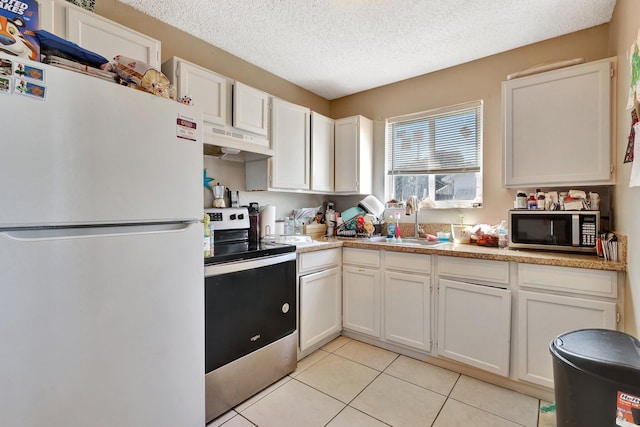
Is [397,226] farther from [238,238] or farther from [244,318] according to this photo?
[244,318]

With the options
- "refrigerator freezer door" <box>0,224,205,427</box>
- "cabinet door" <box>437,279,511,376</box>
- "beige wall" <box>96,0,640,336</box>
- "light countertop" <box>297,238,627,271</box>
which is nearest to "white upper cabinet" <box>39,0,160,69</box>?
"beige wall" <box>96,0,640,336</box>

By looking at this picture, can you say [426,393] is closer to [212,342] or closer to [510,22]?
[212,342]

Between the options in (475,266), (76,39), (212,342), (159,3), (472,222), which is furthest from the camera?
(472,222)

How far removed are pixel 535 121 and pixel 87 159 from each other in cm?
253

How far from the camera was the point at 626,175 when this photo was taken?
1.55 m

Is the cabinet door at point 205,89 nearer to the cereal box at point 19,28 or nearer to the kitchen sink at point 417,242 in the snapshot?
the cereal box at point 19,28

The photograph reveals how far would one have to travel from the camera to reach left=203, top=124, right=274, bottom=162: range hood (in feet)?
6.53

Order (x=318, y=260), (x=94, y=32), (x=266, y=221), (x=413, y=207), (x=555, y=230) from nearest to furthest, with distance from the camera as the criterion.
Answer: (x=94, y=32) < (x=555, y=230) < (x=318, y=260) < (x=266, y=221) < (x=413, y=207)

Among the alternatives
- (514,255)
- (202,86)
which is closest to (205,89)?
(202,86)

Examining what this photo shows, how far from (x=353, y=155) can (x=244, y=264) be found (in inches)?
68.5

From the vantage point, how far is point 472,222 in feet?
8.47

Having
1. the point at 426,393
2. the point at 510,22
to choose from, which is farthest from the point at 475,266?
the point at 510,22

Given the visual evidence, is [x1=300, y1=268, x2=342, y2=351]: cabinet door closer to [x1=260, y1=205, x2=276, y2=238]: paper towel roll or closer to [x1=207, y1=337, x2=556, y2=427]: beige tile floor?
[x1=207, y1=337, x2=556, y2=427]: beige tile floor

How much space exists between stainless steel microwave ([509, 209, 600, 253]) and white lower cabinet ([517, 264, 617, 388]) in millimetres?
271
